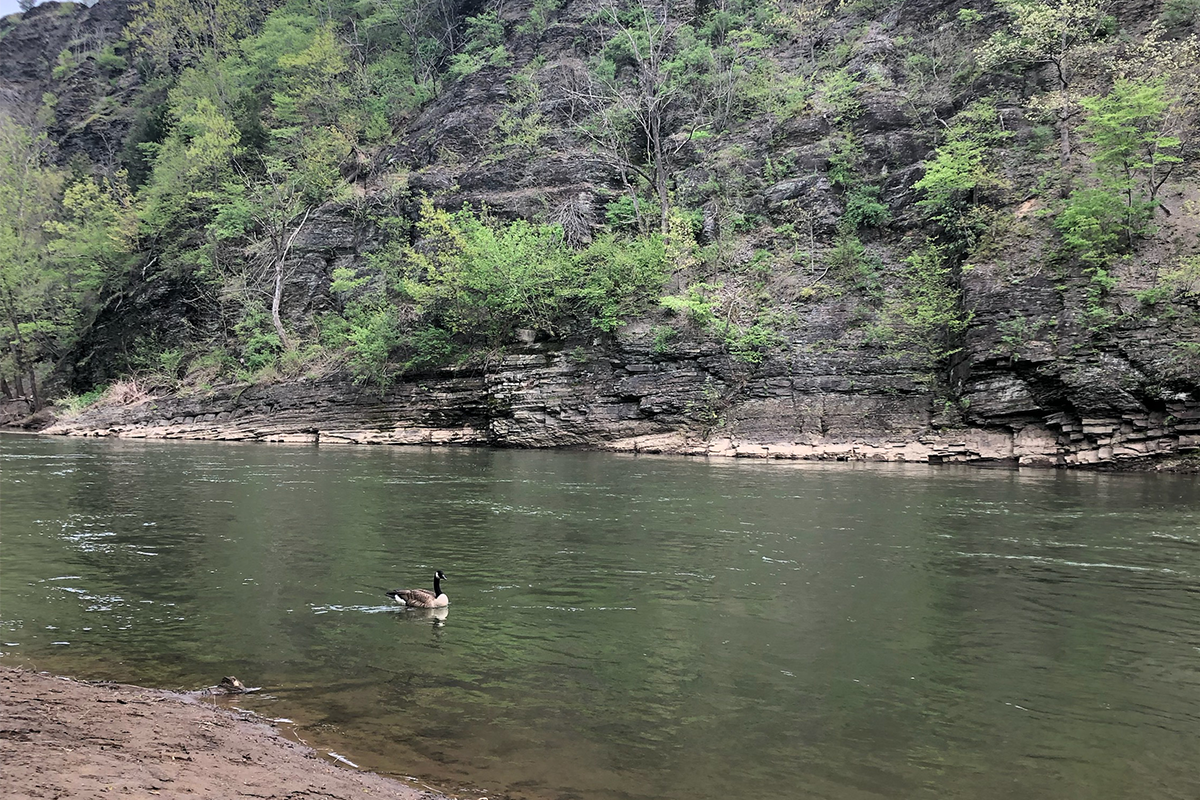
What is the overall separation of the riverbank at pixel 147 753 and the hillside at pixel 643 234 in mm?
23193

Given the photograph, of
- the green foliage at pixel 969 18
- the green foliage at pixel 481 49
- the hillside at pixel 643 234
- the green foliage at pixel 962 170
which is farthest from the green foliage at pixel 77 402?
the green foliage at pixel 969 18

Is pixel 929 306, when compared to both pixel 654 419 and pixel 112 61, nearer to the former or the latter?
pixel 654 419

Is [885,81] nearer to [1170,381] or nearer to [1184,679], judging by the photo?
[1170,381]

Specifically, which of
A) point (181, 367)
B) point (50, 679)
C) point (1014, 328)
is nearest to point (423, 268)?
point (181, 367)

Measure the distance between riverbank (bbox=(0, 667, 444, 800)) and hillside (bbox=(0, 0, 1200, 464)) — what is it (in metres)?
23.2

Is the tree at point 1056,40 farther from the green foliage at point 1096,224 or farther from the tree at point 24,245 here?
the tree at point 24,245

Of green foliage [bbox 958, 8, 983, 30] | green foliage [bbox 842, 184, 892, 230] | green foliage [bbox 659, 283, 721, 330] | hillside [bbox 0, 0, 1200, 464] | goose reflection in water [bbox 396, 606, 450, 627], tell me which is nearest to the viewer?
goose reflection in water [bbox 396, 606, 450, 627]

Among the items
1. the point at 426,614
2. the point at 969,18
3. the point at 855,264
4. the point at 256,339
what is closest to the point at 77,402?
the point at 256,339

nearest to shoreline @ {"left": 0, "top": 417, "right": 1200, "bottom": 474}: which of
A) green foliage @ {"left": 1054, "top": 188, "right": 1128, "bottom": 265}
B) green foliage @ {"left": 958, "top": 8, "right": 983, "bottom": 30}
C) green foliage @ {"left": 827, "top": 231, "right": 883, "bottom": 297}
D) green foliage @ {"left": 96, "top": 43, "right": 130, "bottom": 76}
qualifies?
green foliage @ {"left": 1054, "top": 188, "right": 1128, "bottom": 265}

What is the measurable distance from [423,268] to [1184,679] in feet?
A: 120

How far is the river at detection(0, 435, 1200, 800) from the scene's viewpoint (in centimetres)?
542

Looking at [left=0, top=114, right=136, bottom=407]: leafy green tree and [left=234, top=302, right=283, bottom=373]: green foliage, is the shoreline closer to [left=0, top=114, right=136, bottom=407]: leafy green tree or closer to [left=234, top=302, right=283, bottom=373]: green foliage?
[left=234, top=302, right=283, bottom=373]: green foliage

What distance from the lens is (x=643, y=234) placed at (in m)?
36.0

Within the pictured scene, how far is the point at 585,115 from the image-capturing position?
4297cm
